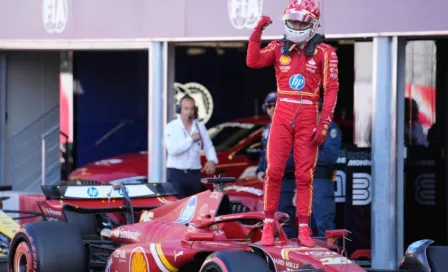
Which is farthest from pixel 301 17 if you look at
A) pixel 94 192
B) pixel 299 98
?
pixel 94 192

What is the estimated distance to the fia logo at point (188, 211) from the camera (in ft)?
28.7

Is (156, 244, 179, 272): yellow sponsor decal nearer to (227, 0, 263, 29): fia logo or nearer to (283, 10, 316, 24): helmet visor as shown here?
(283, 10, 316, 24): helmet visor

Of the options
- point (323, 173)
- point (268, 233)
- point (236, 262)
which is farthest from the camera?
point (323, 173)

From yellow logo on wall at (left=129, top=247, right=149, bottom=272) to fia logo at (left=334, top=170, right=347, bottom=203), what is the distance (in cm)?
437

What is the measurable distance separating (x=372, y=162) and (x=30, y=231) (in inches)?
176

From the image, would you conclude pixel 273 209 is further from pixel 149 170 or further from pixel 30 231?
pixel 149 170

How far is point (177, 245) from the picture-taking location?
794cm

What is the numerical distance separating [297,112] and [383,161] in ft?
12.0

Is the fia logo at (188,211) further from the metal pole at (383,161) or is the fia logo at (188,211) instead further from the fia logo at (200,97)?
the fia logo at (200,97)

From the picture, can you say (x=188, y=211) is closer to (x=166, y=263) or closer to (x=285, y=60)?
(x=166, y=263)

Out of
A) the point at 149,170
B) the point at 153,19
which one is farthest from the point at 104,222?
the point at 153,19

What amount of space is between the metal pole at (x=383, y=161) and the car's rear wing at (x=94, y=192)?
8.27 ft

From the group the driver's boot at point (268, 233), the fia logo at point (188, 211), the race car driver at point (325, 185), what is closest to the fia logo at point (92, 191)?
the fia logo at point (188, 211)

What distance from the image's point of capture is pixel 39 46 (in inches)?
548
